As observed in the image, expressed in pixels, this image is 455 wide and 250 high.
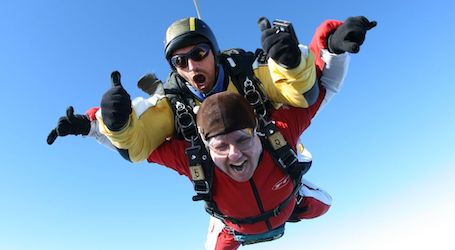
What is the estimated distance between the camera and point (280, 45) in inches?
94.3

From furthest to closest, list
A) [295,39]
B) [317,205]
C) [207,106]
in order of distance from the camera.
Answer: [317,205]
[207,106]
[295,39]

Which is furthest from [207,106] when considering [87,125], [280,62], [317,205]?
[317,205]

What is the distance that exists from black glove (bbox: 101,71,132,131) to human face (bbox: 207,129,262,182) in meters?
0.53

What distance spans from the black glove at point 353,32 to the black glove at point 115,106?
1197 millimetres

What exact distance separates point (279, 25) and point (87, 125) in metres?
1.29

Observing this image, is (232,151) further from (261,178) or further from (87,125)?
(87,125)

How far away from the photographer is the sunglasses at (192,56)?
118 inches

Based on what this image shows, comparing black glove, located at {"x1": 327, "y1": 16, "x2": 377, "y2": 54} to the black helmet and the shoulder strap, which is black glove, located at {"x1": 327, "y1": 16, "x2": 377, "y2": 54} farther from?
the shoulder strap

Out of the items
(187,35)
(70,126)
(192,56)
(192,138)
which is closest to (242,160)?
(192,138)

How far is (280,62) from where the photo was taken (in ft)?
8.10

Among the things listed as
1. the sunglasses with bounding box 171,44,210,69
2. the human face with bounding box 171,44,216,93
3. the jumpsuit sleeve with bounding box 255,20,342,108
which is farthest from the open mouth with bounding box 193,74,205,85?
the jumpsuit sleeve with bounding box 255,20,342,108

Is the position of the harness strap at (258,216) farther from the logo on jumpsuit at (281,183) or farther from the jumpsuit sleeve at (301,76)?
the jumpsuit sleeve at (301,76)

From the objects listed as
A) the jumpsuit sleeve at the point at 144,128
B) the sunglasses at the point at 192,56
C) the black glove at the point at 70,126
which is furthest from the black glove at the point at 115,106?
the sunglasses at the point at 192,56

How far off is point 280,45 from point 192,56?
78 centimetres
